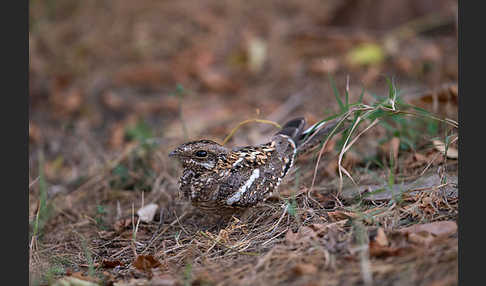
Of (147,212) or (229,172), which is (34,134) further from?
(229,172)

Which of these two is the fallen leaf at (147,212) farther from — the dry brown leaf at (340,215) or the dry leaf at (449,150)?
the dry leaf at (449,150)

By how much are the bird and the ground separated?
0.66 ft

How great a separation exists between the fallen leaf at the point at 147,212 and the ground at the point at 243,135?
42 millimetres

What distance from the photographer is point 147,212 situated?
4.41 m

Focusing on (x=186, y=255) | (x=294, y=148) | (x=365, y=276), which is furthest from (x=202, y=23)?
(x=365, y=276)

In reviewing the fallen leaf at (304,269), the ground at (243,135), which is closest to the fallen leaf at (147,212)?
the ground at (243,135)

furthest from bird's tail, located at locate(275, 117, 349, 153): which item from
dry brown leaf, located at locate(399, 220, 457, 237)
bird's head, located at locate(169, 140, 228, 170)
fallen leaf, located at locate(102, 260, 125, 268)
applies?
fallen leaf, located at locate(102, 260, 125, 268)

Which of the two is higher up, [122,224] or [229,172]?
[229,172]

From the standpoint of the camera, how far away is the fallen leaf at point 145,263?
329cm

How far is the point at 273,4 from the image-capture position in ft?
31.4

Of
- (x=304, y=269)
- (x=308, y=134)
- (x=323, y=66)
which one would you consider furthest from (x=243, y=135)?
(x=304, y=269)

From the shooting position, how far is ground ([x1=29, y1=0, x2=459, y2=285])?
304cm

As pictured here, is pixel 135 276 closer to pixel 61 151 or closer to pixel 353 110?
pixel 353 110

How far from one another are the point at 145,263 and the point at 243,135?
305 cm
